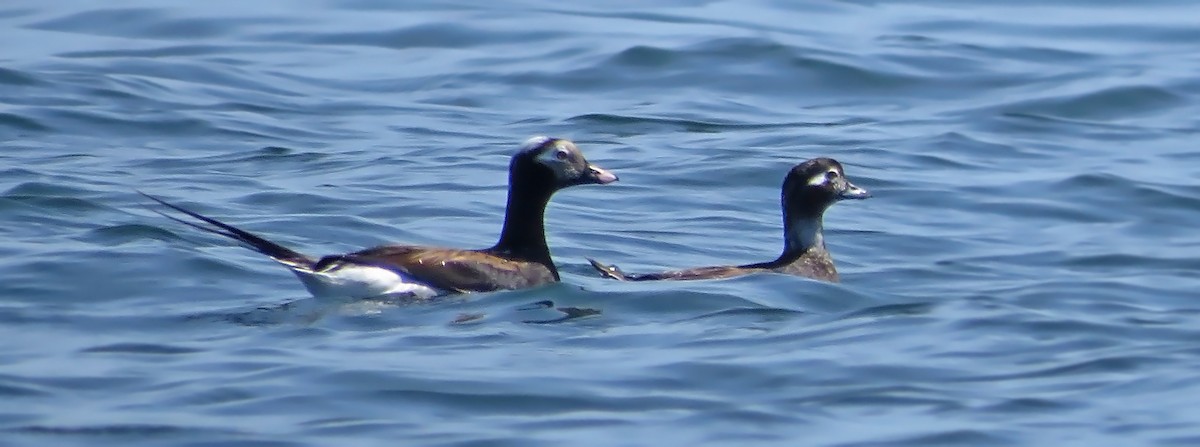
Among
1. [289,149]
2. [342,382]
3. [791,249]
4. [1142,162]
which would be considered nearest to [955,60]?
[1142,162]

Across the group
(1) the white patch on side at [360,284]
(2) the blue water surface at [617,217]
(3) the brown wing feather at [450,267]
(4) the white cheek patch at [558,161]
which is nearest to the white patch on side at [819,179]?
(2) the blue water surface at [617,217]

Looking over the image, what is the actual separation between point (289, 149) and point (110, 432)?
8459 millimetres

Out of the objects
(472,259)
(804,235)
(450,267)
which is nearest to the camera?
(450,267)

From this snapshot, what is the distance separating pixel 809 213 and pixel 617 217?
203 cm

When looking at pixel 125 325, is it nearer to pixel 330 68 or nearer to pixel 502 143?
pixel 502 143

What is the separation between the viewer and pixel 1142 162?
1628cm

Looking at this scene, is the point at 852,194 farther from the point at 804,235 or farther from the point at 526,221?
the point at 526,221

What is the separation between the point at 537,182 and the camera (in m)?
11.9

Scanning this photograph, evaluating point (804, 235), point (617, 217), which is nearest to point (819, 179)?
point (804, 235)

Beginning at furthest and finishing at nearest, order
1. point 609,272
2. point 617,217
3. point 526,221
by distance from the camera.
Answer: point 617,217 < point 526,221 < point 609,272

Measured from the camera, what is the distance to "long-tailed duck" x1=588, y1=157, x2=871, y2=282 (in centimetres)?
1208

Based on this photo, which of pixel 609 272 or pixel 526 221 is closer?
pixel 609 272

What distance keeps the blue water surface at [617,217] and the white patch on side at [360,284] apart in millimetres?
88

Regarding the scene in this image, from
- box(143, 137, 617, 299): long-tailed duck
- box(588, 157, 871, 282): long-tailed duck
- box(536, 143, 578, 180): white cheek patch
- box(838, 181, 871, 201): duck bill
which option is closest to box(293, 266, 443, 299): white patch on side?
box(143, 137, 617, 299): long-tailed duck
